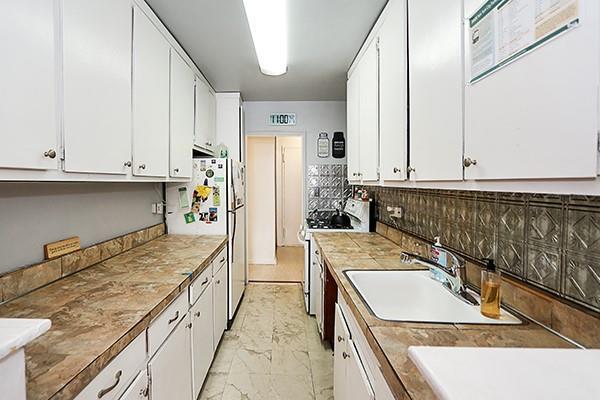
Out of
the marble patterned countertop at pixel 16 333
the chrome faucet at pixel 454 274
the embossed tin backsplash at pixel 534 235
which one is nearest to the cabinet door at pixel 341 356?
the chrome faucet at pixel 454 274

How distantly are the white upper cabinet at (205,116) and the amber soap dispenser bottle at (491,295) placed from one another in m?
2.70

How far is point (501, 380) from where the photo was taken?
605 mm

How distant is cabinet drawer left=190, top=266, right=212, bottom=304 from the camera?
6.29ft

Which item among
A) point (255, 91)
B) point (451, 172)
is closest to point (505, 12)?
point (451, 172)

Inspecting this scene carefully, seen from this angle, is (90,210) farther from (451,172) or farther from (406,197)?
(406,197)

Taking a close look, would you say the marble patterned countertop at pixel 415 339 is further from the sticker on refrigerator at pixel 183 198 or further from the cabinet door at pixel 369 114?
the sticker on refrigerator at pixel 183 198

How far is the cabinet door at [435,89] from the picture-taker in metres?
1.14

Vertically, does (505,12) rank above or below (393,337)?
above

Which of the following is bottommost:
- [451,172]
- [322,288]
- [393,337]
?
[322,288]

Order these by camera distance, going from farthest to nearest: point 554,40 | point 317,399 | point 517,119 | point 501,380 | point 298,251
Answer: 1. point 298,251
2. point 317,399
3. point 517,119
4. point 554,40
5. point 501,380

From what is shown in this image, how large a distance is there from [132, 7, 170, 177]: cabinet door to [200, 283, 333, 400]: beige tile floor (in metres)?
1.58

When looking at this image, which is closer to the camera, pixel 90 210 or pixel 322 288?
pixel 90 210

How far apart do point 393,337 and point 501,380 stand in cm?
43

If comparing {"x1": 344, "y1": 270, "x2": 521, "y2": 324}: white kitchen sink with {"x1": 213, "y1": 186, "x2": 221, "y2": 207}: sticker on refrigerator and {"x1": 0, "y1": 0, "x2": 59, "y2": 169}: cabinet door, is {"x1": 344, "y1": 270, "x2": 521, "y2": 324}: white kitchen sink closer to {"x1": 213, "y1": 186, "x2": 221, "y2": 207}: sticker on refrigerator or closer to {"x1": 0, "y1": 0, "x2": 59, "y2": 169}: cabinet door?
{"x1": 0, "y1": 0, "x2": 59, "y2": 169}: cabinet door
